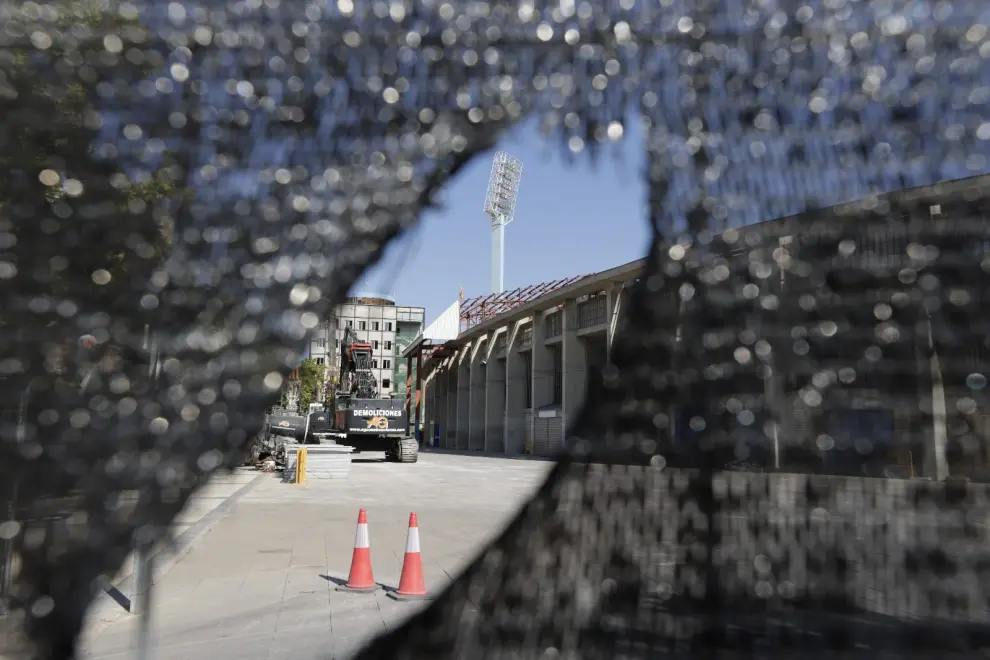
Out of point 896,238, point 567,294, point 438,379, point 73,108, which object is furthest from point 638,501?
point 438,379

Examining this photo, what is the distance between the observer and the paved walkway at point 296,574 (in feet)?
14.2

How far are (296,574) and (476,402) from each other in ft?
114

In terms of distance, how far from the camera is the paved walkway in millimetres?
4332

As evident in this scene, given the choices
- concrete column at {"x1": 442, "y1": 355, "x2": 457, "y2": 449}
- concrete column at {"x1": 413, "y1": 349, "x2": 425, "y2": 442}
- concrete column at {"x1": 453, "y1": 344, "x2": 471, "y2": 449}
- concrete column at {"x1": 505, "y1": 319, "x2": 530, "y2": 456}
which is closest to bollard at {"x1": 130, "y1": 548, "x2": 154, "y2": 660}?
concrete column at {"x1": 505, "y1": 319, "x2": 530, "y2": 456}

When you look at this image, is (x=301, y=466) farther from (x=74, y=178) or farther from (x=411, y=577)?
(x=74, y=178)

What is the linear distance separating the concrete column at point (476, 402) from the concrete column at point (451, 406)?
520cm

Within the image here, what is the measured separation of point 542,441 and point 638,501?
30.6 meters

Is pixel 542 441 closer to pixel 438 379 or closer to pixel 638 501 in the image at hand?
pixel 438 379

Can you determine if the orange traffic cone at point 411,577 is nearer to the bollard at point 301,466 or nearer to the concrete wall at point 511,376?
the bollard at point 301,466

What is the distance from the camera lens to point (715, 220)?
1.09m

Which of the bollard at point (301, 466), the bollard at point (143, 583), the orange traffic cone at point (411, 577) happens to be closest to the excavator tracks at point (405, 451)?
the bollard at point (301, 466)

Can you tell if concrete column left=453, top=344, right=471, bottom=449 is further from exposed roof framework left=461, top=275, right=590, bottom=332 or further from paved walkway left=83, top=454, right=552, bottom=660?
paved walkway left=83, top=454, right=552, bottom=660

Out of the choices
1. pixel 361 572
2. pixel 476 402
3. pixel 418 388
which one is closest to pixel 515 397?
pixel 476 402

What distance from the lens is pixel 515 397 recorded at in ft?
116
